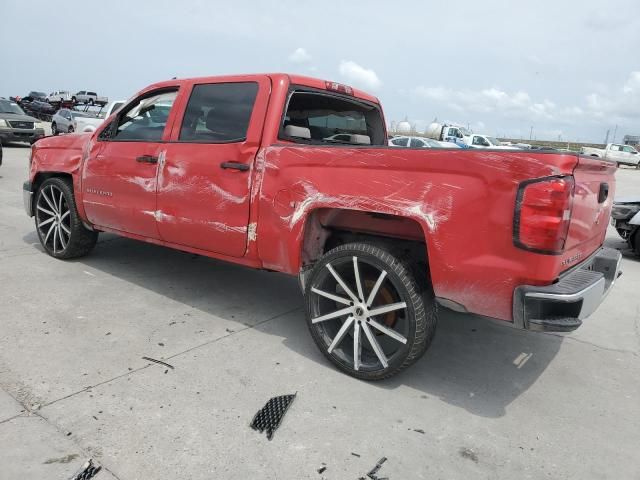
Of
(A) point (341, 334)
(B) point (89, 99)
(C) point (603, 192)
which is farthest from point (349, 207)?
(B) point (89, 99)

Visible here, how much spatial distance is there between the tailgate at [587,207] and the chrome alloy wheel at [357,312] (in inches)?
39.0

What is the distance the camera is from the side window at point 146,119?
164 inches

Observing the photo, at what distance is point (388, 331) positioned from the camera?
2924mm

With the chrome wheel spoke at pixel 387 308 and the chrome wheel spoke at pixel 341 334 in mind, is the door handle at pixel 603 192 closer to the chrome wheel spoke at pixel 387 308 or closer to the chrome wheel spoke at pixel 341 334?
the chrome wheel spoke at pixel 387 308

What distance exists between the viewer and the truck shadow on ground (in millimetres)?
3131

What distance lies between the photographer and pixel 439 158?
2.58m

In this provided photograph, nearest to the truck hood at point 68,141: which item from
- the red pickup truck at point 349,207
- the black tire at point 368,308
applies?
the red pickup truck at point 349,207

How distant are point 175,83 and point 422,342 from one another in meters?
2.98

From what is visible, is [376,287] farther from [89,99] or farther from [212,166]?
[89,99]

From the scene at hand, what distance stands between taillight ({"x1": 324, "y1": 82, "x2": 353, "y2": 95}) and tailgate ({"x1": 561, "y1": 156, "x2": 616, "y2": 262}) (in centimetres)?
208

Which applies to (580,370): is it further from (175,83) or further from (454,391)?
(175,83)

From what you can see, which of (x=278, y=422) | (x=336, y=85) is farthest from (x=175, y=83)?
(x=278, y=422)

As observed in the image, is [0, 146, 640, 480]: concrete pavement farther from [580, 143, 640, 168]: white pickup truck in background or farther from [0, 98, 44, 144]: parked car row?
[580, 143, 640, 168]: white pickup truck in background

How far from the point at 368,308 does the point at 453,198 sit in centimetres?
91
